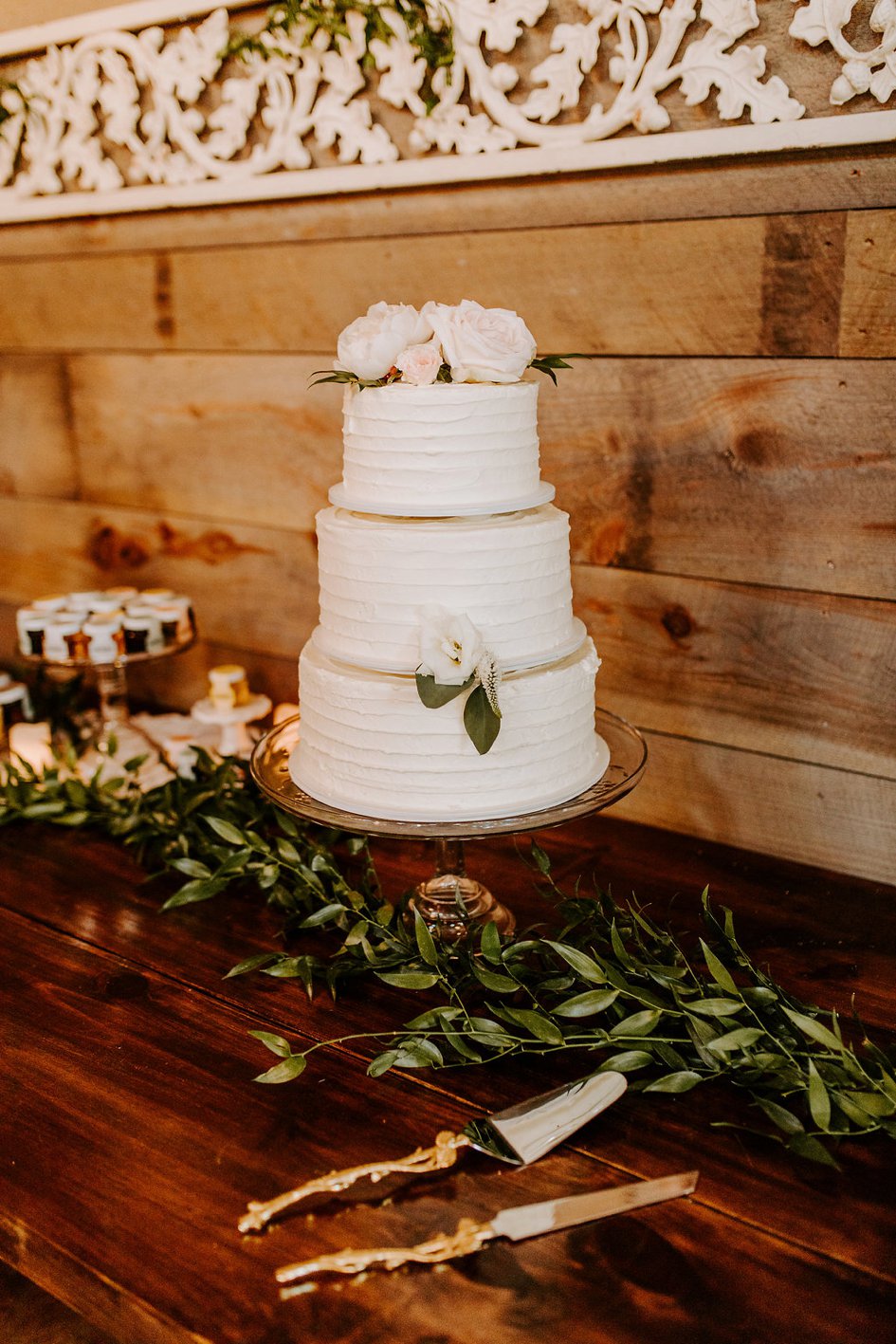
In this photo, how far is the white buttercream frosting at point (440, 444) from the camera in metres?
0.93

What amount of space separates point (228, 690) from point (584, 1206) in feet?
3.22

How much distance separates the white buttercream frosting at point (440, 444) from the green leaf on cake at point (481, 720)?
0.52 feet

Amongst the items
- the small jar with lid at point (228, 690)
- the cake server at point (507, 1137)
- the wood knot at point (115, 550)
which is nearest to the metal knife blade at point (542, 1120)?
the cake server at point (507, 1137)

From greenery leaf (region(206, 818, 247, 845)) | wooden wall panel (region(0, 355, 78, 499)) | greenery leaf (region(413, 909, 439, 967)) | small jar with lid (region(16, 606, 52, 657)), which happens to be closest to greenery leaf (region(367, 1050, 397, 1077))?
greenery leaf (region(413, 909, 439, 967))

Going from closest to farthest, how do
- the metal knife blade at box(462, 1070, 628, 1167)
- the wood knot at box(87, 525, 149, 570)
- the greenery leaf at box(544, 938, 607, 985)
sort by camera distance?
the metal knife blade at box(462, 1070, 628, 1167)
the greenery leaf at box(544, 938, 607, 985)
the wood knot at box(87, 525, 149, 570)

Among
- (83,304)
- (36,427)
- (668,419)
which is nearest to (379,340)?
(668,419)

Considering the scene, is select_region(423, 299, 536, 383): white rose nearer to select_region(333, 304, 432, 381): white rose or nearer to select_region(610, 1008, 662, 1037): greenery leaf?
select_region(333, 304, 432, 381): white rose

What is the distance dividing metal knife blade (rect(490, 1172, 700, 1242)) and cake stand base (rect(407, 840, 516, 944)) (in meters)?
0.34

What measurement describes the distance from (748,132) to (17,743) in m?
1.23

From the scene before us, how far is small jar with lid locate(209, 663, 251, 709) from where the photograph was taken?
1.60m

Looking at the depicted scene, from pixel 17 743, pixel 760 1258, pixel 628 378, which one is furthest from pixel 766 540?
pixel 17 743

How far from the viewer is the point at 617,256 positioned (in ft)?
4.25

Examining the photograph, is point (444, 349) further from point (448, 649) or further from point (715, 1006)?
point (715, 1006)

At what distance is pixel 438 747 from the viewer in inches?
37.9
